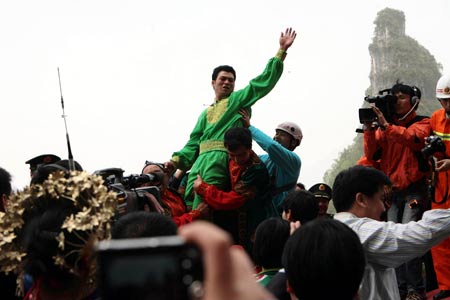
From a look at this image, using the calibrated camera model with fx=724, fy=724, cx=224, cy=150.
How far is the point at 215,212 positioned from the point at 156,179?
0.70 metres

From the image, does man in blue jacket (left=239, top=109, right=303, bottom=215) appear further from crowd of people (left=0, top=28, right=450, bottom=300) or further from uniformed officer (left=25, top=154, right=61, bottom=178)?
uniformed officer (left=25, top=154, right=61, bottom=178)

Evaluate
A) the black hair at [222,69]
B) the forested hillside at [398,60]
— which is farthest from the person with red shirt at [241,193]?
the forested hillside at [398,60]

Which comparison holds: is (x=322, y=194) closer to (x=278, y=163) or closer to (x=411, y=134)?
(x=278, y=163)

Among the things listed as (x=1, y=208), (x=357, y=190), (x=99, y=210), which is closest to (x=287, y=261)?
(x=99, y=210)

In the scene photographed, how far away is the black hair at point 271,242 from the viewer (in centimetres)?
306

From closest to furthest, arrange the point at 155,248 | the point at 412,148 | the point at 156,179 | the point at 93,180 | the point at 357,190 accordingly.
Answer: the point at 155,248, the point at 93,180, the point at 357,190, the point at 156,179, the point at 412,148

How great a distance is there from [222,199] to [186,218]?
0.42 meters

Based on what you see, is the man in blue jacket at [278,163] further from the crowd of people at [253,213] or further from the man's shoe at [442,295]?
the man's shoe at [442,295]

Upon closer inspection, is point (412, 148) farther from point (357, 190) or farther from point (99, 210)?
point (99, 210)

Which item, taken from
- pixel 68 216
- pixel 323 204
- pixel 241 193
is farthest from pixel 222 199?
pixel 68 216

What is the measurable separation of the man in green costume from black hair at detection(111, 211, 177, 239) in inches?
131

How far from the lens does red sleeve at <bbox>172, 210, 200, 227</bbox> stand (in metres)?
4.90

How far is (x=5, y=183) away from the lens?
11.8 feet

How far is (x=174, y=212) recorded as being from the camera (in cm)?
518
